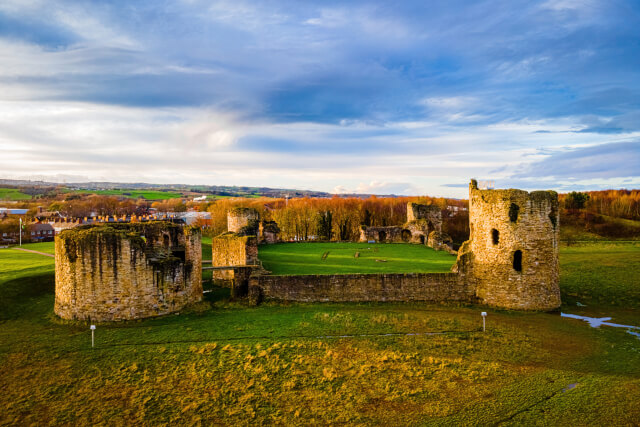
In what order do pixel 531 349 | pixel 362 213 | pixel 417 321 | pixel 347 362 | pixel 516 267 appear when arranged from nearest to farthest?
pixel 347 362, pixel 531 349, pixel 417 321, pixel 516 267, pixel 362 213

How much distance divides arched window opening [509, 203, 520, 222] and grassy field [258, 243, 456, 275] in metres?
5.04

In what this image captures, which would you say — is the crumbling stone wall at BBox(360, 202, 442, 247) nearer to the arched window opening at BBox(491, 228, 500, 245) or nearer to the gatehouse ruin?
the gatehouse ruin

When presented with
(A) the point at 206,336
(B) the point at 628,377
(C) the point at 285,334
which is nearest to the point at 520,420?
(B) the point at 628,377

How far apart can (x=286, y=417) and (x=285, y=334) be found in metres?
5.81

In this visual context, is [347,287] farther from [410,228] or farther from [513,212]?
[410,228]

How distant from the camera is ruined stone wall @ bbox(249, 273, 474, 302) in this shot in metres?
21.1

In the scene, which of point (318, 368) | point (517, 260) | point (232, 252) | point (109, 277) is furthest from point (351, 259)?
point (109, 277)

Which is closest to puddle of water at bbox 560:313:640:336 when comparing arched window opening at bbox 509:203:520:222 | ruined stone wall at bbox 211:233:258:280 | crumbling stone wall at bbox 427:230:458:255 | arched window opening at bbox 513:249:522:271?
arched window opening at bbox 513:249:522:271

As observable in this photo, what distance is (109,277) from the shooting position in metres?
17.8

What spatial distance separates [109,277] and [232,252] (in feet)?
27.0

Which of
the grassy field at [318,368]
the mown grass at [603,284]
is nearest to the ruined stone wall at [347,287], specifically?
the grassy field at [318,368]

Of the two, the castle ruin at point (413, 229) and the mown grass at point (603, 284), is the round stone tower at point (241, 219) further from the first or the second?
the mown grass at point (603, 284)

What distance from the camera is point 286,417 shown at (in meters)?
10.8

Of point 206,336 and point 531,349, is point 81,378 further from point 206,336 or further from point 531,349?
point 531,349
